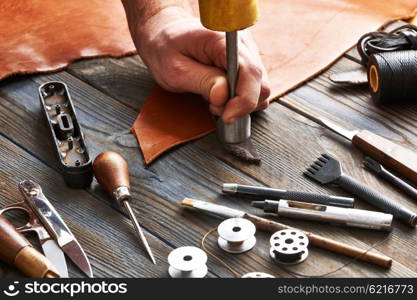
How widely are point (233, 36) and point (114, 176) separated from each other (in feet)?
1.00

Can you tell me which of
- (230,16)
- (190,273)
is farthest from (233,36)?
(190,273)

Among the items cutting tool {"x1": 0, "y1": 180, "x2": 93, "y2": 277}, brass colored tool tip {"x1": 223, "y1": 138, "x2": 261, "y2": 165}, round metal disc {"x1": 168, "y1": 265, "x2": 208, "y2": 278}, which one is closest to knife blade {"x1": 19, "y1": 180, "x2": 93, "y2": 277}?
cutting tool {"x1": 0, "y1": 180, "x2": 93, "y2": 277}

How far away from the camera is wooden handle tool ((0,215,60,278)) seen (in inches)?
49.8

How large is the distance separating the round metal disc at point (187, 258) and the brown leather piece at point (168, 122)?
0.88ft

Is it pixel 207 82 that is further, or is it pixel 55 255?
pixel 207 82

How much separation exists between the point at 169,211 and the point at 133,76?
17.9 inches

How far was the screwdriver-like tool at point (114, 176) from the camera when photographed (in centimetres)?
A: 142

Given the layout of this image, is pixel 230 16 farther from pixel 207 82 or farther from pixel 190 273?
pixel 190 273

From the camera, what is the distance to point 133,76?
1.80 m

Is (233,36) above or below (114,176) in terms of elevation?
above

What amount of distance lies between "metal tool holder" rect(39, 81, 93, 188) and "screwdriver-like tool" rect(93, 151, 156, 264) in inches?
1.1

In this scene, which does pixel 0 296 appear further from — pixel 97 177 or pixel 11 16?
pixel 11 16

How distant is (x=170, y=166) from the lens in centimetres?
154

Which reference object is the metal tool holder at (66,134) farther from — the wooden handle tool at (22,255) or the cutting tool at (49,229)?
the wooden handle tool at (22,255)
